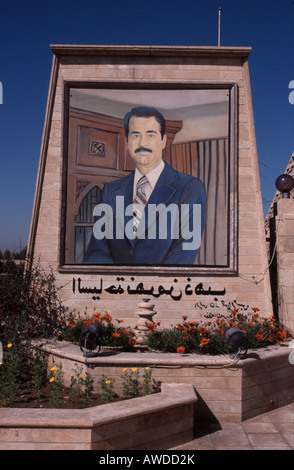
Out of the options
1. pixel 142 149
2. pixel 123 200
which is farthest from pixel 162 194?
pixel 142 149

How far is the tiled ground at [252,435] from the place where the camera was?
584 cm

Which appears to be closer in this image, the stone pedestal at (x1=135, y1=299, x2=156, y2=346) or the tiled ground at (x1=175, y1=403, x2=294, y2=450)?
the tiled ground at (x1=175, y1=403, x2=294, y2=450)

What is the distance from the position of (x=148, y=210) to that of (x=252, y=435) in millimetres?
4960

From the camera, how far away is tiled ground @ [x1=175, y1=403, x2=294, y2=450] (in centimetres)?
584

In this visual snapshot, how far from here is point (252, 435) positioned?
623 centimetres

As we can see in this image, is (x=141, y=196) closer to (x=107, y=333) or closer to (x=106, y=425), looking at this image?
(x=107, y=333)

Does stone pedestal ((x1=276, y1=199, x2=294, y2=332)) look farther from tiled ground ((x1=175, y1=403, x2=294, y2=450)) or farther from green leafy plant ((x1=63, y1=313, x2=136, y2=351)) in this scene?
green leafy plant ((x1=63, y1=313, x2=136, y2=351))

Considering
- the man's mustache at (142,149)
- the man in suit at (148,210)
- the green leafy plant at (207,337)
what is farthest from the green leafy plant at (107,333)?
the man's mustache at (142,149)

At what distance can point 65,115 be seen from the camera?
9.84 metres

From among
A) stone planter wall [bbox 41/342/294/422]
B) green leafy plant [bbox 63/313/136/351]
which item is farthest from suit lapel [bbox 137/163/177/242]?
stone planter wall [bbox 41/342/294/422]

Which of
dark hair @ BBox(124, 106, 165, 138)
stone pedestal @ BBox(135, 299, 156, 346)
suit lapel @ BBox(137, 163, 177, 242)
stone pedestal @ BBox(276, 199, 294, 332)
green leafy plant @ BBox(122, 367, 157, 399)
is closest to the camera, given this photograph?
green leafy plant @ BBox(122, 367, 157, 399)

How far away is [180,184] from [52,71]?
372 cm

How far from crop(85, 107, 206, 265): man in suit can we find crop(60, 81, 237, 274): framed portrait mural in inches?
0.8

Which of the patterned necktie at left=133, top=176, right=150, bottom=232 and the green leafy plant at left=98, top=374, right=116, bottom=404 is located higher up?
the patterned necktie at left=133, top=176, right=150, bottom=232
